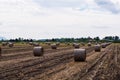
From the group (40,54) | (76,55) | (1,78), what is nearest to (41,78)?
(1,78)

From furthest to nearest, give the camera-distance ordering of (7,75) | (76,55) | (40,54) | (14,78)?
(40,54)
(76,55)
(7,75)
(14,78)

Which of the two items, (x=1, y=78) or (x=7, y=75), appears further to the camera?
(x=7, y=75)

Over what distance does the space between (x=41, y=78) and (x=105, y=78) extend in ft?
11.2

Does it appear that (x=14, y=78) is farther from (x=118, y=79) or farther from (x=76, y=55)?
(x=76, y=55)

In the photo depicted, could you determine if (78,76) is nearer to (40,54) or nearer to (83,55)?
(83,55)

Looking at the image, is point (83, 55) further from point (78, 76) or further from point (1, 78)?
point (1, 78)

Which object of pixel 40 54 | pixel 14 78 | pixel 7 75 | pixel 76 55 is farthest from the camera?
pixel 40 54

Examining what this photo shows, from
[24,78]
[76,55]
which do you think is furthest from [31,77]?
[76,55]

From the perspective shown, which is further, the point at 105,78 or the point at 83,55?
the point at 83,55

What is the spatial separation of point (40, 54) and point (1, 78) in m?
20.9

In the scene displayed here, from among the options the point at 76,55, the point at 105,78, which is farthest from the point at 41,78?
the point at 76,55

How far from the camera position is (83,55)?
29.3 metres

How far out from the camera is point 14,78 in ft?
55.7

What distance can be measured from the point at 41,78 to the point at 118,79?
3976 millimetres
